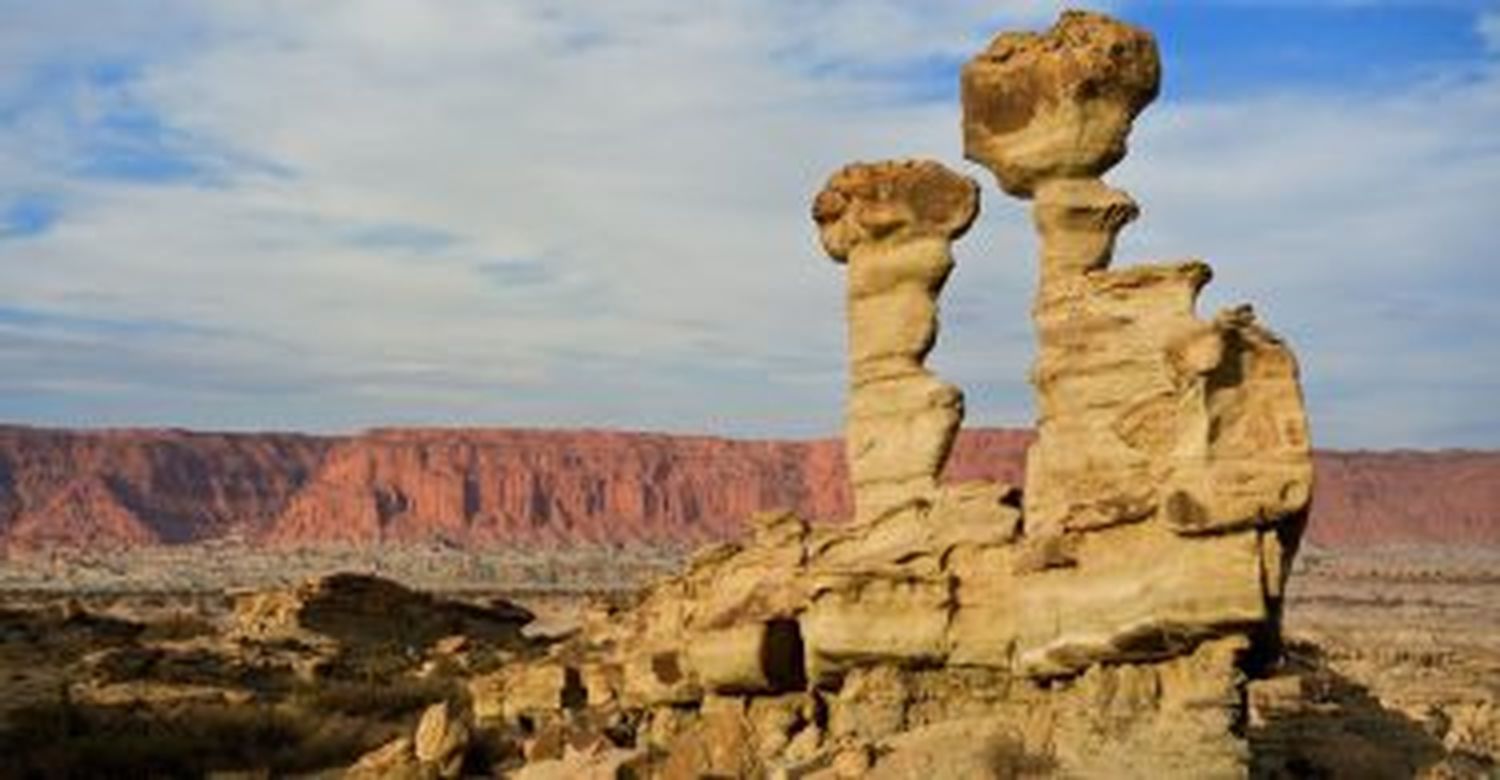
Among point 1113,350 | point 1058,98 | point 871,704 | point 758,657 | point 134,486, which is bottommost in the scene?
point 871,704

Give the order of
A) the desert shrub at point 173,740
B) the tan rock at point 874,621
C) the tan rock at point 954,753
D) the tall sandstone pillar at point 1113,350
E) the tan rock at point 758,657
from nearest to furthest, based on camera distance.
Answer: the tall sandstone pillar at point 1113,350
the tan rock at point 954,753
the tan rock at point 874,621
the tan rock at point 758,657
the desert shrub at point 173,740

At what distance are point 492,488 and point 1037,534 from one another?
169324 mm

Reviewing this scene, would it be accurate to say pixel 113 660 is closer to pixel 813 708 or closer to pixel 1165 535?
pixel 813 708

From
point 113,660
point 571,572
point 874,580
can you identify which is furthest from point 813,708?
point 571,572

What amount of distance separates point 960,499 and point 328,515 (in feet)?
544

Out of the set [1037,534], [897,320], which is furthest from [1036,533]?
[897,320]

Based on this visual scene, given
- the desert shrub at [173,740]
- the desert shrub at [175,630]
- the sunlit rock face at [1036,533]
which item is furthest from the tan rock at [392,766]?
the desert shrub at [175,630]

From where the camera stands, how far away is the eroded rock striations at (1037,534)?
1416cm

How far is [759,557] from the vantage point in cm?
2022

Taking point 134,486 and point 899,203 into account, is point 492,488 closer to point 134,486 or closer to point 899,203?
point 134,486

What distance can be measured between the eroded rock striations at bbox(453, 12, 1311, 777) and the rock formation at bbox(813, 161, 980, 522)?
3 cm

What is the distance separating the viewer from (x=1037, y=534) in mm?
15898

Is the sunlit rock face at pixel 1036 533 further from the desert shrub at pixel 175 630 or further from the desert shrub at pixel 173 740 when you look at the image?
the desert shrub at pixel 175 630

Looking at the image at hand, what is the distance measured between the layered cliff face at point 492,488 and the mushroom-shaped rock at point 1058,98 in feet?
511
